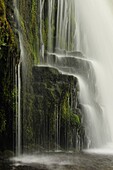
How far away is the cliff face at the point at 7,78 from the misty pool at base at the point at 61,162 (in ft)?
3.94

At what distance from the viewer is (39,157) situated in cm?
1342

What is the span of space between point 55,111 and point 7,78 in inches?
123

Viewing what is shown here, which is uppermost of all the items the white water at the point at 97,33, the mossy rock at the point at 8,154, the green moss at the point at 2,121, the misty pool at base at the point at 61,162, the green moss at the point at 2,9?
the white water at the point at 97,33

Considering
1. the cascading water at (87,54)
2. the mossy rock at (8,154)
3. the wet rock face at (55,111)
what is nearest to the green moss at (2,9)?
the cascading water at (87,54)

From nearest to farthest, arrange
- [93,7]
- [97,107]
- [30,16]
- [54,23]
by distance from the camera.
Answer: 1. [97,107]
2. [30,16]
3. [54,23]
4. [93,7]

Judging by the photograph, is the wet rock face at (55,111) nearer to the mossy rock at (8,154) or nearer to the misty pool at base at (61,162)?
the misty pool at base at (61,162)

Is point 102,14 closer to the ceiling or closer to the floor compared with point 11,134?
closer to the ceiling

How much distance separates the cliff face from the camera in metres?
13.3

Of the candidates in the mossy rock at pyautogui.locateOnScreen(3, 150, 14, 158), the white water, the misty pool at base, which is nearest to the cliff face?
the mossy rock at pyautogui.locateOnScreen(3, 150, 14, 158)

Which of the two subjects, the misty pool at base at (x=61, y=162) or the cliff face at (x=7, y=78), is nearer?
the misty pool at base at (x=61, y=162)

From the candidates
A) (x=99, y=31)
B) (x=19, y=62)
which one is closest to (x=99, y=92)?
(x=19, y=62)

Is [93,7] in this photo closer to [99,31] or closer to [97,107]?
[99,31]

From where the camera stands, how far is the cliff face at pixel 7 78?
1328cm

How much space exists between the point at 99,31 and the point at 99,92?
14262 mm
